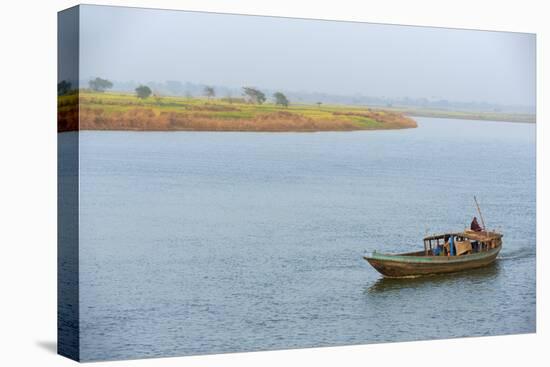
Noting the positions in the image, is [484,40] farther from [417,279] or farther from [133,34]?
[133,34]

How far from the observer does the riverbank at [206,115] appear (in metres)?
16.1

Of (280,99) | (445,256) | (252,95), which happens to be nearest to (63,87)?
(252,95)

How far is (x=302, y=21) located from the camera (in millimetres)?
17359

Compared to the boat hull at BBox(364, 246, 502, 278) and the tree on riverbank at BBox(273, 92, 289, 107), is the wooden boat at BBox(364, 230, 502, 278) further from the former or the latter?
the tree on riverbank at BBox(273, 92, 289, 107)

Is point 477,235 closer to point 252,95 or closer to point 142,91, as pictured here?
point 252,95

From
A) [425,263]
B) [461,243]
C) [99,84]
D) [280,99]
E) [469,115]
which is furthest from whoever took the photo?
[469,115]

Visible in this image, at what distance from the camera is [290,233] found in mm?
17172

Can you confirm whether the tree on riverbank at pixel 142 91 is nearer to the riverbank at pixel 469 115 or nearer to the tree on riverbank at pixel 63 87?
the tree on riverbank at pixel 63 87

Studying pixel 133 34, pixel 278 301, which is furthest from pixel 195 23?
pixel 278 301

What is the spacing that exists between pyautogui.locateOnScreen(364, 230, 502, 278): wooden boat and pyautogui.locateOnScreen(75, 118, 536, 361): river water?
108mm

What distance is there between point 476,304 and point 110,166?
17.0 feet

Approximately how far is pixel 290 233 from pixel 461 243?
8.21ft

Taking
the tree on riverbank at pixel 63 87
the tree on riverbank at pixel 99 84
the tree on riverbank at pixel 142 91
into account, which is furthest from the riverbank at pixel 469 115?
the tree on riverbank at pixel 63 87

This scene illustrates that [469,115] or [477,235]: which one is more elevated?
[469,115]
